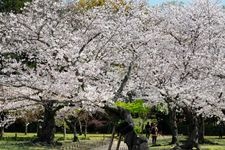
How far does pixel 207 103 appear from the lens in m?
24.2

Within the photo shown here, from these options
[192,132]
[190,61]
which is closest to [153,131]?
[192,132]

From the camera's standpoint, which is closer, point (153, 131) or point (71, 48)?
point (71, 48)

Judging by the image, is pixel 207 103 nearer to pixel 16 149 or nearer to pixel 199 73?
pixel 199 73

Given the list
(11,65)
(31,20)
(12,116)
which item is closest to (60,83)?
(31,20)

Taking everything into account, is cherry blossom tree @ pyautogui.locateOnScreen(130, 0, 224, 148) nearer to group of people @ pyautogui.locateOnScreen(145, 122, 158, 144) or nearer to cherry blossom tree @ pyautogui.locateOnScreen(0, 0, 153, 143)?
cherry blossom tree @ pyautogui.locateOnScreen(0, 0, 153, 143)

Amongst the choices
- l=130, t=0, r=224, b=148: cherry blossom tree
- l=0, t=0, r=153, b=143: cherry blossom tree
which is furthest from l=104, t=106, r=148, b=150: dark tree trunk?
l=130, t=0, r=224, b=148: cherry blossom tree

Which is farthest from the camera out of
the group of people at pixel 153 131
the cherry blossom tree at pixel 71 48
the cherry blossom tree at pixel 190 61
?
the group of people at pixel 153 131

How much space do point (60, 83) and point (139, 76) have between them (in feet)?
29.4

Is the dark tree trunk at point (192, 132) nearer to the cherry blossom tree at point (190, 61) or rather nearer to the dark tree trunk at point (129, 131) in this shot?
the cherry blossom tree at point (190, 61)

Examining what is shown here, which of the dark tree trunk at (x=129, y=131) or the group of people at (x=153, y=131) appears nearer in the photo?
the dark tree trunk at (x=129, y=131)

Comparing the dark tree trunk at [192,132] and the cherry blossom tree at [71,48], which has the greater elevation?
the cherry blossom tree at [71,48]

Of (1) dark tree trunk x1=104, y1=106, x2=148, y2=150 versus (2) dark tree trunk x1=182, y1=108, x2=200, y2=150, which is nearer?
(1) dark tree trunk x1=104, y1=106, x2=148, y2=150

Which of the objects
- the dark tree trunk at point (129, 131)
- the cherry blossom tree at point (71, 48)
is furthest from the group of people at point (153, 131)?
the dark tree trunk at point (129, 131)

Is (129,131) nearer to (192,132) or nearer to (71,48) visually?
(71,48)
